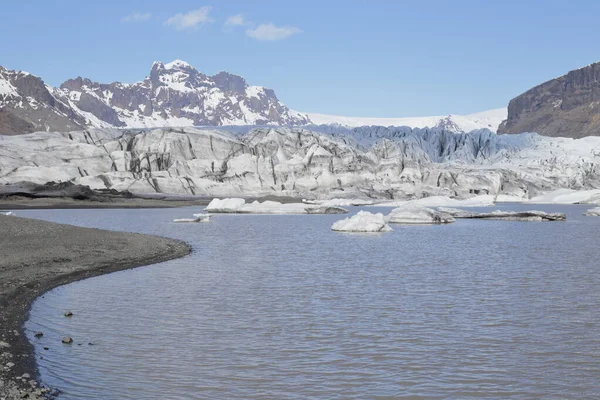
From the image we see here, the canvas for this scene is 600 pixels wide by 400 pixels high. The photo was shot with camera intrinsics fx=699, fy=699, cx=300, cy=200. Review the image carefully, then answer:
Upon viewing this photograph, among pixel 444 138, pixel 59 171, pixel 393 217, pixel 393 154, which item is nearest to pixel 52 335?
pixel 393 217

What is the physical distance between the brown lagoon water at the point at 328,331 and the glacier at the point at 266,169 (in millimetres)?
48341

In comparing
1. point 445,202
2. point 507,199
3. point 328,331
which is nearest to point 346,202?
point 445,202

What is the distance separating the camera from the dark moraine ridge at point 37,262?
25.5 ft

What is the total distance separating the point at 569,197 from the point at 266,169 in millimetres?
31156

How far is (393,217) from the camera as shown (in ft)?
126

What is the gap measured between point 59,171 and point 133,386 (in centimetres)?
6289

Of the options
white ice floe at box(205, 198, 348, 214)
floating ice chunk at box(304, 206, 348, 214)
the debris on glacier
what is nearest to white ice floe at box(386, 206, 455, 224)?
the debris on glacier

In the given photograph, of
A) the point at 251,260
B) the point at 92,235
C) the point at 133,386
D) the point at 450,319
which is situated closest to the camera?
the point at 133,386

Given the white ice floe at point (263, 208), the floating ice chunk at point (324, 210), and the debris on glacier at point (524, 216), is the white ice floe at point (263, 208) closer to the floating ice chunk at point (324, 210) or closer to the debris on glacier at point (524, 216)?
the floating ice chunk at point (324, 210)

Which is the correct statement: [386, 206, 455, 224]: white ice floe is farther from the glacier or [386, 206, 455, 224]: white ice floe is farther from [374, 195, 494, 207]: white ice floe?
the glacier

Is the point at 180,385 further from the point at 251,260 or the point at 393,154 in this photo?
the point at 393,154

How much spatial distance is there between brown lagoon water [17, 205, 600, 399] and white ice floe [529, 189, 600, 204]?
5299 cm

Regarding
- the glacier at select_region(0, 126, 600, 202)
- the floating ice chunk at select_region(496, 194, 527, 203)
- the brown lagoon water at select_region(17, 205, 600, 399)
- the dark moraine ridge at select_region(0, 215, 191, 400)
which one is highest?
the glacier at select_region(0, 126, 600, 202)

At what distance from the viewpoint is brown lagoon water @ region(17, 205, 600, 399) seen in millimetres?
7324
